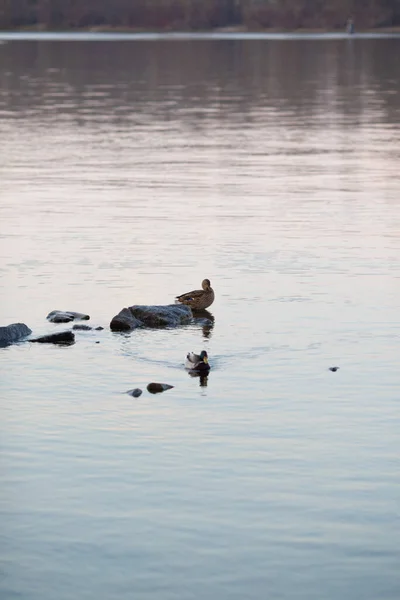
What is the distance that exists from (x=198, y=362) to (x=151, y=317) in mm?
2697

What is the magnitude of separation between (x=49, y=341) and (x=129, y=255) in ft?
21.2

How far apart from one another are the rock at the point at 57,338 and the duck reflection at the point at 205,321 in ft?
5.74

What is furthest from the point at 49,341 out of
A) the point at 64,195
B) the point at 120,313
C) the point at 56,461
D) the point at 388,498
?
the point at 64,195

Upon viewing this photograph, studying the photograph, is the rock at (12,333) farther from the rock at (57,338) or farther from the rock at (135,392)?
the rock at (135,392)

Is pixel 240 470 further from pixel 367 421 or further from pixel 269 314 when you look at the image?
pixel 269 314

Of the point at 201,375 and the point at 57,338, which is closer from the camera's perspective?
the point at 201,375

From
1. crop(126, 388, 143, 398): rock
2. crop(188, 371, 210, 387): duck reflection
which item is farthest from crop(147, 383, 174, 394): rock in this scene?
crop(188, 371, 210, 387): duck reflection

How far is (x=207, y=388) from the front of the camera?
17.9 m

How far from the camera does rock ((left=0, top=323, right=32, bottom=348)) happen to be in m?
20.2

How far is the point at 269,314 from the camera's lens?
858 inches

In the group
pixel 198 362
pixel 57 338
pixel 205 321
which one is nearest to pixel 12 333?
pixel 57 338

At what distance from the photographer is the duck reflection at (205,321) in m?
20.8

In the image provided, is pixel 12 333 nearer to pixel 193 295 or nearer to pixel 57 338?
pixel 57 338

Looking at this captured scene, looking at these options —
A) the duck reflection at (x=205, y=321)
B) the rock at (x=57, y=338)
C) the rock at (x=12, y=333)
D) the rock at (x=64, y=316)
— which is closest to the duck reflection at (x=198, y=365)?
the duck reflection at (x=205, y=321)
